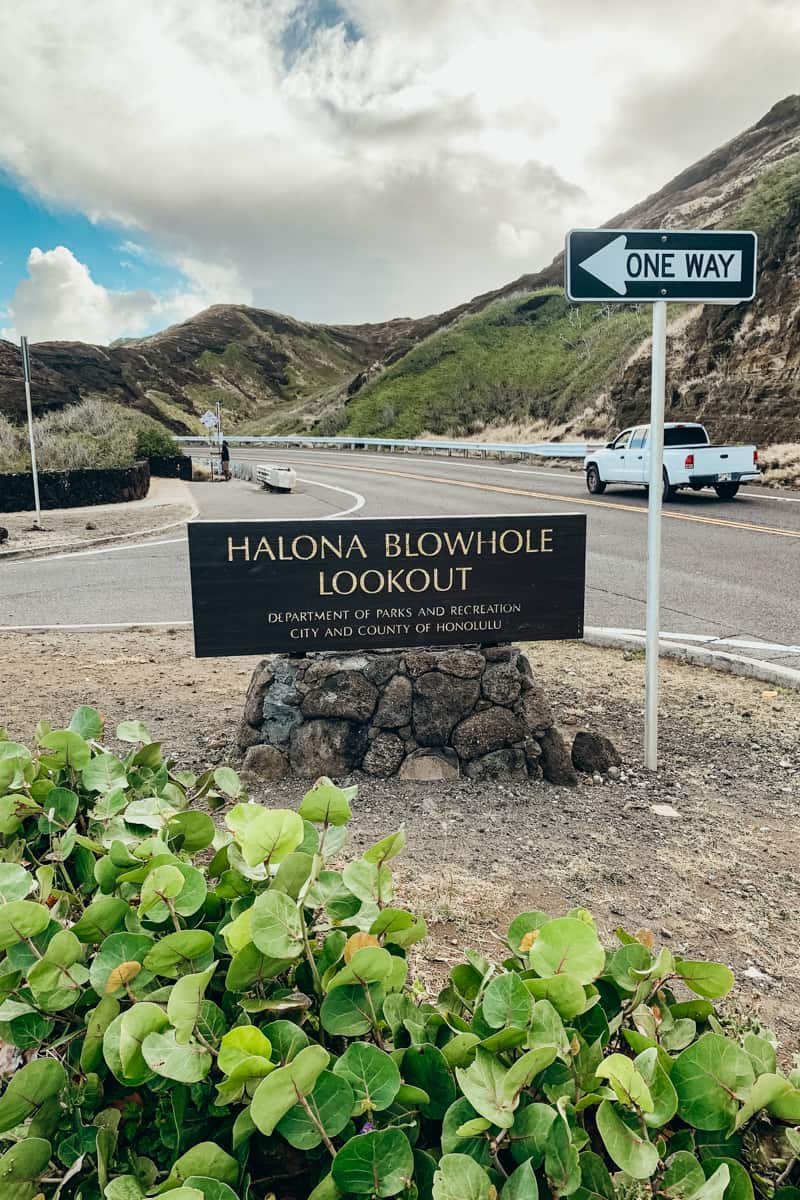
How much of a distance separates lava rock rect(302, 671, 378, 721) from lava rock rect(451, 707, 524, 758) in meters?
0.46

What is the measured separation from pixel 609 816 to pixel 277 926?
10.1ft

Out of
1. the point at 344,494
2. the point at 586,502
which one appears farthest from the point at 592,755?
the point at 344,494

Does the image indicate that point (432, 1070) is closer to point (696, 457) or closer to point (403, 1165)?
point (403, 1165)

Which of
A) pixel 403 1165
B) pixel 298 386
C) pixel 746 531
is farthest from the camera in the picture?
pixel 298 386

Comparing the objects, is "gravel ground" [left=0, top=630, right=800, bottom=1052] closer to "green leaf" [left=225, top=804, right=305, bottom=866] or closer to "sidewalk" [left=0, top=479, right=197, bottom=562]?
"green leaf" [left=225, top=804, right=305, bottom=866]

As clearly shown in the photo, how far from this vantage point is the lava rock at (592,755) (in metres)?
4.61

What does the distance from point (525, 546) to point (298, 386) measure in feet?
387

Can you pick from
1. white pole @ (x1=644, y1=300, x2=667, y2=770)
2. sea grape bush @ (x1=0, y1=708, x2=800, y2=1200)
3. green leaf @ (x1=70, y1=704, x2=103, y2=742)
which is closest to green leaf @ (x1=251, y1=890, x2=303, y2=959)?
sea grape bush @ (x1=0, y1=708, x2=800, y2=1200)

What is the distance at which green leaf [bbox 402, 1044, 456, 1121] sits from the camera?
48.9 inches

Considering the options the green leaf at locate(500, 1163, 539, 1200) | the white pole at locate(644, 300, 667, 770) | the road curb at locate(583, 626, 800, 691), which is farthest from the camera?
the road curb at locate(583, 626, 800, 691)

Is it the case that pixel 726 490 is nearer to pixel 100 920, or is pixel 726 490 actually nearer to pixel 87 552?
pixel 87 552

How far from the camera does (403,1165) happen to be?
43.8 inches

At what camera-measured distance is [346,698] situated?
453cm

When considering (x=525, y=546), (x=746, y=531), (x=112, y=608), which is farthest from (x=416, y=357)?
(x=525, y=546)
